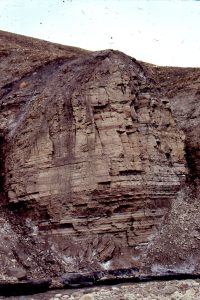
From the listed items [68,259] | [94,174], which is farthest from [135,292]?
[94,174]

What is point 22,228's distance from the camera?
1169 inches

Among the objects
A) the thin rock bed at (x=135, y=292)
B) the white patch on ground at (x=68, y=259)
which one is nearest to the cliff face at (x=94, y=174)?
the white patch on ground at (x=68, y=259)

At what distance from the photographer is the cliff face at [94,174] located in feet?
93.0

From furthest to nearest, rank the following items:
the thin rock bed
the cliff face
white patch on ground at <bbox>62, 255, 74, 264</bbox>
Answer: the cliff face
white patch on ground at <bbox>62, 255, 74, 264</bbox>
the thin rock bed

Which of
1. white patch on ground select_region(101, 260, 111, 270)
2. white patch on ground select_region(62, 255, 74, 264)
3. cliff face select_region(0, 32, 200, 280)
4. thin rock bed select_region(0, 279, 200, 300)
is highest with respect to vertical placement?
cliff face select_region(0, 32, 200, 280)

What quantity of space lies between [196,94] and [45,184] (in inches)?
450

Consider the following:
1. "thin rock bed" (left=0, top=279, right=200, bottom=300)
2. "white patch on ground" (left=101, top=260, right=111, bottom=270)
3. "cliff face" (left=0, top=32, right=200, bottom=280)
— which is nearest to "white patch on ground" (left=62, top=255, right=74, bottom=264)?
"cliff face" (left=0, top=32, right=200, bottom=280)

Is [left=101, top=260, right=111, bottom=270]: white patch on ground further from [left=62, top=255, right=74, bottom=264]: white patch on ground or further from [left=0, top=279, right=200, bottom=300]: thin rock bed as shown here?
[left=0, top=279, right=200, bottom=300]: thin rock bed

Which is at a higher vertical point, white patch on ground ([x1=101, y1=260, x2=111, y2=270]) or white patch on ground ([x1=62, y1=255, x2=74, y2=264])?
white patch on ground ([x1=62, y1=255, x2=74, y2=264])

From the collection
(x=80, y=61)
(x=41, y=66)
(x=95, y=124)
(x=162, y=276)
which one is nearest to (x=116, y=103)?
(x=95, y=124)

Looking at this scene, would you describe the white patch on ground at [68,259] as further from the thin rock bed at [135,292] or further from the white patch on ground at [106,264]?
the thin rock bed at [135,292]

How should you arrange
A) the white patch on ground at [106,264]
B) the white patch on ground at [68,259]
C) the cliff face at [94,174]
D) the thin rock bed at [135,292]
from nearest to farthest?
the thin rock bed at [135,292], the white patch on ground at [106,264], the white patch on ground at [68,259], the cliff face at [94,174]

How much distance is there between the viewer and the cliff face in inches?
1117

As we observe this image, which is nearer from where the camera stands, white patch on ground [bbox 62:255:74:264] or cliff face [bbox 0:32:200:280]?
white patch on ground [bbox 62:255:74:264]
